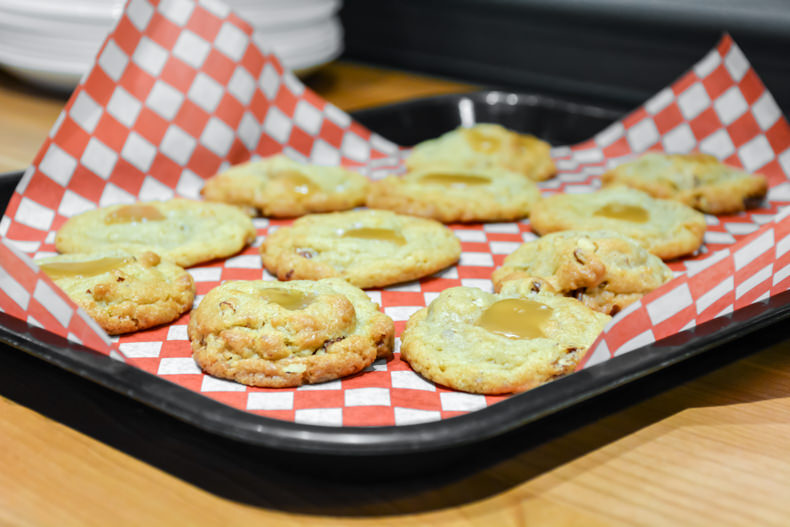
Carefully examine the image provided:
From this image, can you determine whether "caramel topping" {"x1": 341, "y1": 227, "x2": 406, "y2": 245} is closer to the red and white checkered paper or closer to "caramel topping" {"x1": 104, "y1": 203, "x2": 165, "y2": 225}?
the red and white checkered paper

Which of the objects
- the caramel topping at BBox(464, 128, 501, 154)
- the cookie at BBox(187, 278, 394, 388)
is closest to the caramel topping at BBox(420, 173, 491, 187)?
the caramel topping at BBox(464, 128, 501, 154)

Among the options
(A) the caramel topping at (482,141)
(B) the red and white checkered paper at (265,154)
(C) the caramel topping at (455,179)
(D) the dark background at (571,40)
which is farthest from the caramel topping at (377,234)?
(D) the dark background at (571,40)

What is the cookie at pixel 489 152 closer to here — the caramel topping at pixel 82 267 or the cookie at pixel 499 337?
the cookie at pixel 499 337

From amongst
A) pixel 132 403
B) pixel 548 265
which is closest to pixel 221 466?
pixel 132 403

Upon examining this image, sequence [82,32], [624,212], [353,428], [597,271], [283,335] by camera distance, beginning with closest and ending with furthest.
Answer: [353,428], [283,335], [597,271], [624,212], [82,32]

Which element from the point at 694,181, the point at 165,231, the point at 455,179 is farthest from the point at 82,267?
the point at 694,181

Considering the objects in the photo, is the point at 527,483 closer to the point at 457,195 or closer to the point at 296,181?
the point at 457,195
